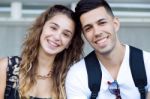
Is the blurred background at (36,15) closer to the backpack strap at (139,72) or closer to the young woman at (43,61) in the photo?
the young woman at (43,61)

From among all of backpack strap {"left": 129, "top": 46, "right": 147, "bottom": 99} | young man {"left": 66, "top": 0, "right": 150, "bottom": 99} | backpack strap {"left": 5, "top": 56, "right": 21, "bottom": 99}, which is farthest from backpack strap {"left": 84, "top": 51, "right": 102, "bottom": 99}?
backpack strap {"left": 5, "top": 56, "right": 21, "bottom": 99}

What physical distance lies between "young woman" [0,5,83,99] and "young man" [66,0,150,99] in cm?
12

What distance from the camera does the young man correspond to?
4.83 ft

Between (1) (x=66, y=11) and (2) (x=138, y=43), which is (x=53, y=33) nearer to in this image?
(1) (x=66, y=11)

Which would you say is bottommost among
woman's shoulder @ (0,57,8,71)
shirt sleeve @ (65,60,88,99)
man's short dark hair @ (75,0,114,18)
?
shirt sleeve @ (65,60,88,99)

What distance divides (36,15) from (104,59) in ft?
3.34

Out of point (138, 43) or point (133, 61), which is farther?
point (138, 43)

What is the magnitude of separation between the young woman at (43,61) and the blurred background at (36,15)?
0.66 metres

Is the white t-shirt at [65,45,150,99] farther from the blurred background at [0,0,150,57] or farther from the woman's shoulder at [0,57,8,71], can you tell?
the blurred background at [0,0,150,57]

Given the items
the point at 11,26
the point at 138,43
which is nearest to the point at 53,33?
the point at 11,26

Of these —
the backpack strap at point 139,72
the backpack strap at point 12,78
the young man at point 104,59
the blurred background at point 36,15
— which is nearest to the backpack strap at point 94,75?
the young man at point 104,59

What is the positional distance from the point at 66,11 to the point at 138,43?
3.14 ft

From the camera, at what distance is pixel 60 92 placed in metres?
1.62

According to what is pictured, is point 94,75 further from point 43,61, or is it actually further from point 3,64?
point 3,64
